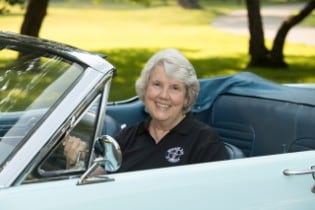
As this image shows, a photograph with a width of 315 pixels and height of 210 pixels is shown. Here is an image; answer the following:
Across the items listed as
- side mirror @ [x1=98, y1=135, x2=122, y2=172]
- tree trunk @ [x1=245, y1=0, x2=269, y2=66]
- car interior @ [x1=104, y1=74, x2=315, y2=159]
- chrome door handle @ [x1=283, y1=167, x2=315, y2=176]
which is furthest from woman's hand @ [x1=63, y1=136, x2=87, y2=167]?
tree trunk @ [x1=245, y1=0, x2=269, y2=66]

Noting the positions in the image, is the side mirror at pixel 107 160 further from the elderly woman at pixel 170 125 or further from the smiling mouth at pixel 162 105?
the smiling mouth at pixel 162 105

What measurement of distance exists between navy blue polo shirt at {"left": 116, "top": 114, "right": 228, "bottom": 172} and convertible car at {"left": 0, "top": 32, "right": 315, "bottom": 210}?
185mm

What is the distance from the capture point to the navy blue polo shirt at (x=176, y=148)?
3.14 m

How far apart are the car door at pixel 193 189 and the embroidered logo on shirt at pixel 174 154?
40 centimetres

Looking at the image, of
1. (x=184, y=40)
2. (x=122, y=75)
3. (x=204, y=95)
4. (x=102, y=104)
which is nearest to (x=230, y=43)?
(x=184, y=40)

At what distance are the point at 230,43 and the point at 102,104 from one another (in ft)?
64.2

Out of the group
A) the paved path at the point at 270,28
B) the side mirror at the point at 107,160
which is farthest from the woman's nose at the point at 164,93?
the paved path at the point at 270,28

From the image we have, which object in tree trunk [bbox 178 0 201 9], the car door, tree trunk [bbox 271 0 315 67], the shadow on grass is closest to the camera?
the car door

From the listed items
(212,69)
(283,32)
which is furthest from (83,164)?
(283,32)

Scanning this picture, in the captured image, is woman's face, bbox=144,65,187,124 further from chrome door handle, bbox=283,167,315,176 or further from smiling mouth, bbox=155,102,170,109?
chrome door handle, bbox=283,167,315,176

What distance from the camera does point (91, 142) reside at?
2588 mm

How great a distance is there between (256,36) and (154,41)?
824 centimetres

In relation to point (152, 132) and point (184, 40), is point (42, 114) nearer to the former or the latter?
point (152, 132)

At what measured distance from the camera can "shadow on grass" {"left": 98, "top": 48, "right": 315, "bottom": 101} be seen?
493 inches
